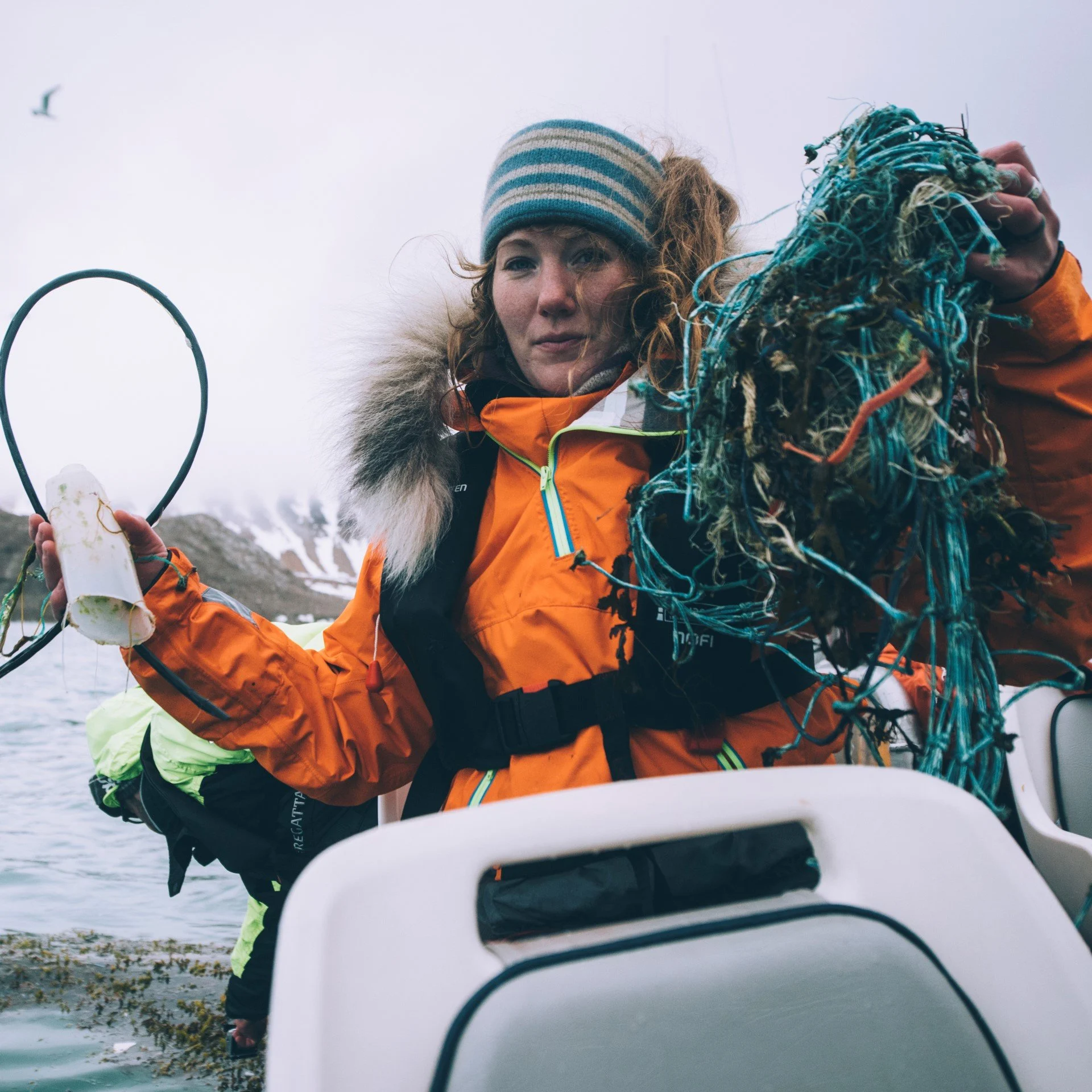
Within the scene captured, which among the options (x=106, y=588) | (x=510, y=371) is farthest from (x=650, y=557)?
(x=106, y=588)

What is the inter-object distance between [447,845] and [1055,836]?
5.56 feet

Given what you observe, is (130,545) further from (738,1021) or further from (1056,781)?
(1056,781)

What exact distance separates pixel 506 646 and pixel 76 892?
4.09m

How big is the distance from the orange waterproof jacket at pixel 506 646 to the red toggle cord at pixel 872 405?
1.49 feet

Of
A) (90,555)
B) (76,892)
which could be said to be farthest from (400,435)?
(76,892)

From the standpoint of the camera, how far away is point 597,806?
83cm

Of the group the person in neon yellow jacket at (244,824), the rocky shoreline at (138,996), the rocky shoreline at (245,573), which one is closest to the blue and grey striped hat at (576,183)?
the person in neon yellow jacket at (244,824)

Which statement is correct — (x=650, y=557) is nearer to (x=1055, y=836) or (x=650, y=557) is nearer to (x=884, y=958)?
(x=884, y=958)

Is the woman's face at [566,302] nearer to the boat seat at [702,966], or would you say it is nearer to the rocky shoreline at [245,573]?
the boat seat at [702,966]

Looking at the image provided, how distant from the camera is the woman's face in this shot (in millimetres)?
1636

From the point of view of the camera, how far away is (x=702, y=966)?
756 millimetres

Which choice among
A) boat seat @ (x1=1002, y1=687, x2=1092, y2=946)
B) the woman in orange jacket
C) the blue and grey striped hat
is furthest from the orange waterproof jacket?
boat seat @ (x1=1002, y1=687, x2=1092, y2=946)

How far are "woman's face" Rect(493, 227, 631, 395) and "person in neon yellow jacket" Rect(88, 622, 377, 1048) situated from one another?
5.14 ft

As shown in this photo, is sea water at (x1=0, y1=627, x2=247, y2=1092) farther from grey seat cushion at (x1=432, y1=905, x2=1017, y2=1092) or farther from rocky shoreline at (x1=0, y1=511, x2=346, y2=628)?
rocky shoreline at (x1=0, y1=511, x2=346, y2=628)
